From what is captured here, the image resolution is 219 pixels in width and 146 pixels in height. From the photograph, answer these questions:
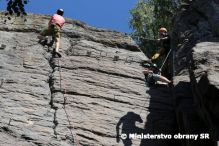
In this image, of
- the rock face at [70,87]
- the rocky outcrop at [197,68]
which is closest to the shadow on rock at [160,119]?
the rock face at [70,87]

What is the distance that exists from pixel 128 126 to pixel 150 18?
18.1 meters

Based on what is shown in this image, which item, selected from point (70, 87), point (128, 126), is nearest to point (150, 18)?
point (70, 87)

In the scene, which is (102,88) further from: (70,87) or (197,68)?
(197,68)

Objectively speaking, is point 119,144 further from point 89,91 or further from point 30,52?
point 30,52

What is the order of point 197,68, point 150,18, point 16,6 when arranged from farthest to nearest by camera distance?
point 150,18, point 197,68, point 16,6

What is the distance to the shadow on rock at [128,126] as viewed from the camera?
47.5 ft

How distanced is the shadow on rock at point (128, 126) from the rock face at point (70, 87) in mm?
31

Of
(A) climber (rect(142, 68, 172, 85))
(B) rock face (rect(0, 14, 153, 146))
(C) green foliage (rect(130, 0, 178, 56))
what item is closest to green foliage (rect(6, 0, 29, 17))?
(B) rock face (rect(0, 14, 153, 146))

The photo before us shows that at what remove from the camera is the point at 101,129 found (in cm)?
1467

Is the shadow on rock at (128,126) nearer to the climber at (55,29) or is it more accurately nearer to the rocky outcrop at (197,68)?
the rocky outcrop at (197,68)

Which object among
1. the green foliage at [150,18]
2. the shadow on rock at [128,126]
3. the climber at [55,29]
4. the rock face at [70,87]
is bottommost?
the shadow on rock at [128,126]

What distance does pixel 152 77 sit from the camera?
17109mm

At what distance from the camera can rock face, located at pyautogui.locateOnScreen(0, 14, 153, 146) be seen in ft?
46.3

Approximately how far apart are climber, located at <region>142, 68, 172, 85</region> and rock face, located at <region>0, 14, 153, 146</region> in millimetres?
353
